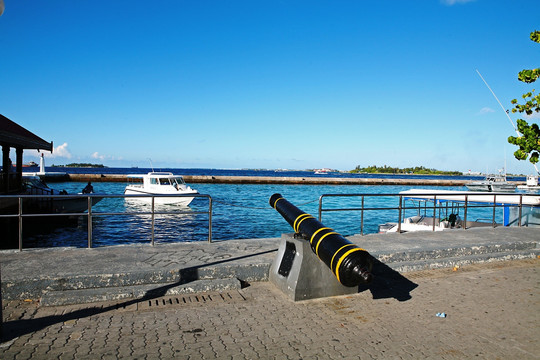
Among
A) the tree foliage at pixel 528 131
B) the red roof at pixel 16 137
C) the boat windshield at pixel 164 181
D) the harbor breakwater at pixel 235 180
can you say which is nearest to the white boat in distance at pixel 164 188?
the boat windshield at pixel 164 181

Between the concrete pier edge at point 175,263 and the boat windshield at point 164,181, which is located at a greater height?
the boat windshield at point 164,181

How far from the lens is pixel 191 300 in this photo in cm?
569

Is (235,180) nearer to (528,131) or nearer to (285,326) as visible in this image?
(528,131)

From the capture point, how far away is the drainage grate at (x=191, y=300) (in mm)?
5441

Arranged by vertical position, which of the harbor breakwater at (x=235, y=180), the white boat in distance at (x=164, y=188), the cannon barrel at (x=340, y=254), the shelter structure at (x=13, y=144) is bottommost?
the harbor breakwater at (x=235, y=180)

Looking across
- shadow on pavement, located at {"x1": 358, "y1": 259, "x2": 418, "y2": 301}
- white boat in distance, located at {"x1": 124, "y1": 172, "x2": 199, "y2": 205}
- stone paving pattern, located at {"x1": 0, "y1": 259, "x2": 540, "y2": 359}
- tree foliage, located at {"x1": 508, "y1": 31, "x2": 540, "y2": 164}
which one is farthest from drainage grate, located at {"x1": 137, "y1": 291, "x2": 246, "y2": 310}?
white boat in distance, located at {"x1": 124, "y1": 172, "x2": 199, "y2": 205}

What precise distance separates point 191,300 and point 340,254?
7.34ft

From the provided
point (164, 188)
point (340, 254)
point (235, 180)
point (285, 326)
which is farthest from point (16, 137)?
point (235, 180)

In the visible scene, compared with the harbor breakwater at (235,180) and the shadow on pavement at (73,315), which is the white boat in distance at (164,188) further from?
the harbor breakwater at (235,180)

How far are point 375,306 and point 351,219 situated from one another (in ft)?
80.2

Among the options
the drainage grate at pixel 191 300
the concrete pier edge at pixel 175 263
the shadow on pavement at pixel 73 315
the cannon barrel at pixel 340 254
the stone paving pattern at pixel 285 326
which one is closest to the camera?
the stone paving pattern at pixel 285 326

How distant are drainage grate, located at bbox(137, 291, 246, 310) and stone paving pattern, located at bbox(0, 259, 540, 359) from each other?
1 cm

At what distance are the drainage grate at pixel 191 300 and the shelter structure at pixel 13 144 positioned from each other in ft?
39.9

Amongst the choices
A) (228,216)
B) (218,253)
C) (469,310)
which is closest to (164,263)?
(218,253)
